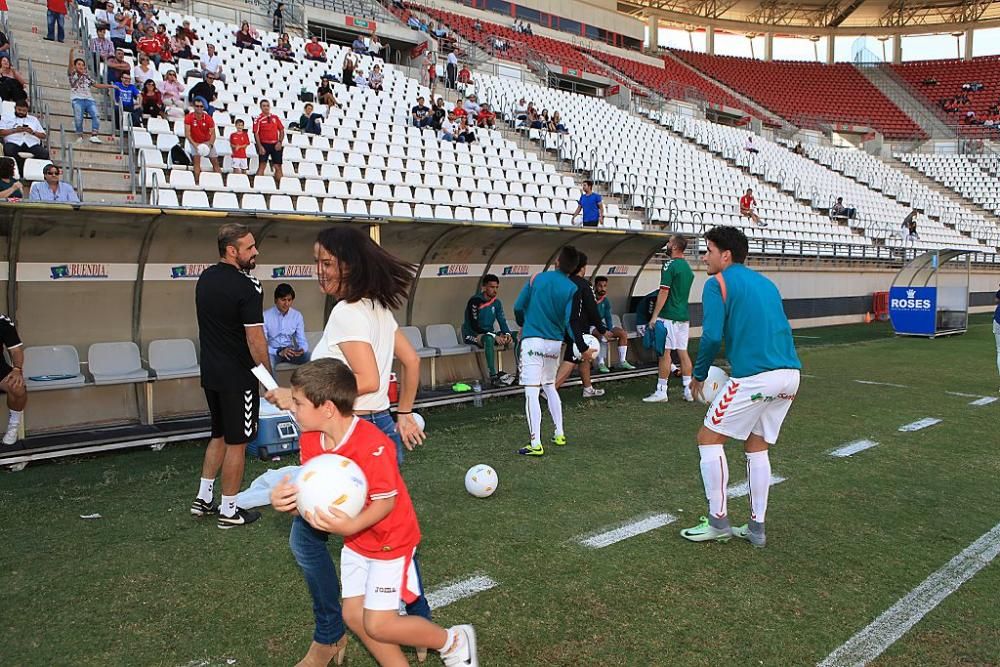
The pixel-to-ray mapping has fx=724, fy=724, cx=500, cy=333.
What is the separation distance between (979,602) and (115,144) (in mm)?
13811

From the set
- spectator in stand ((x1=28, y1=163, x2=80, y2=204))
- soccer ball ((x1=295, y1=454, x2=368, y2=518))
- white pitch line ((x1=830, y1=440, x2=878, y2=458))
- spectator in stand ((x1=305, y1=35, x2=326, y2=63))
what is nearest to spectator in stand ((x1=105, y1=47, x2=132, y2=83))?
spectator in stand ((x1=28, y1=163, x2=80, y2=204))

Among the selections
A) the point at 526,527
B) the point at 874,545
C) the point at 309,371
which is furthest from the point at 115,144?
the point at 874,545

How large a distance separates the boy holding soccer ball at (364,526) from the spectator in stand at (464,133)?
17917 mm

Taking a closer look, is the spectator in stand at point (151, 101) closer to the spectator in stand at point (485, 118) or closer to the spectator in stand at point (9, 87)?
the spectator in stand at point (9, 87)

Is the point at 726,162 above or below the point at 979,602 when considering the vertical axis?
above

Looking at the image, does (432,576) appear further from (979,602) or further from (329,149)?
(329,149)

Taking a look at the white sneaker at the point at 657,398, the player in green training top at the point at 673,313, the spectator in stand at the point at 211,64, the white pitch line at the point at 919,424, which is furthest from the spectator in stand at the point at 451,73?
the white pitch line at the point at 919,424

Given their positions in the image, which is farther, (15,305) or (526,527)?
(15,305)

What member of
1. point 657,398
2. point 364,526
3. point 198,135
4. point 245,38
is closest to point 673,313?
point 657,398

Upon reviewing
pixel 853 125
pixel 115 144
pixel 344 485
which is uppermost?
pixel 853 125

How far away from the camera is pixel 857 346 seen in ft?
51.1

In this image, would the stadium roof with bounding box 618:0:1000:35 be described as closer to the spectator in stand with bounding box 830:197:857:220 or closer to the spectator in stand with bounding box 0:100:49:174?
the spectator in stand with bounding box 830:197:857:220

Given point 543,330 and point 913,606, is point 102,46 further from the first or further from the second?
point 913,606

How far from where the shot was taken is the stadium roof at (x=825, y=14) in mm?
51750
